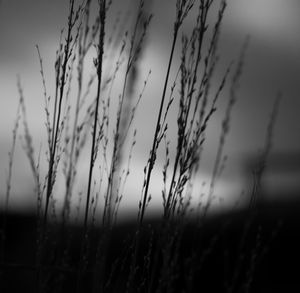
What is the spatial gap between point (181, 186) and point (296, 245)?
23.4 ft

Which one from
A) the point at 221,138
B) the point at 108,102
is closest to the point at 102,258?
the point at 108,102

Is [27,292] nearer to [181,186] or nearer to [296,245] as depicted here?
[181,186]

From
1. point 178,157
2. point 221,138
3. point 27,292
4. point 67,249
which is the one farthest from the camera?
point 27,292

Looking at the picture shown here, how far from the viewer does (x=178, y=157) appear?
175cm

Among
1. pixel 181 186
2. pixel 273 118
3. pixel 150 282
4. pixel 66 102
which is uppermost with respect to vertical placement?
pixel 273 118

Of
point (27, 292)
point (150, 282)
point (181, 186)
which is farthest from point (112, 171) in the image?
point (27, 292)

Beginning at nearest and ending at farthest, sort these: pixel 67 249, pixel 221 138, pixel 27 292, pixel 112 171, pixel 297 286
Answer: pixel 112 171
pixel 67 249
pixel 221 138
pixel 27 292
pixel 297 286

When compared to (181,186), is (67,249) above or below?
below

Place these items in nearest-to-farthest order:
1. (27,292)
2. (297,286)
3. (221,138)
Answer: (221,138)
(27,292)
(297,286)

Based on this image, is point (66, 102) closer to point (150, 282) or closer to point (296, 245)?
point (150, 282)

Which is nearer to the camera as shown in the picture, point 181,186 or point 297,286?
point 181,186

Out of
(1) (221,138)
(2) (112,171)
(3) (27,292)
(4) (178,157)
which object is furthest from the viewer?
(3) (27,292)

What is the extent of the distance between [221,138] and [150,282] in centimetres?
96

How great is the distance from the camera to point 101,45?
1.76 metres
